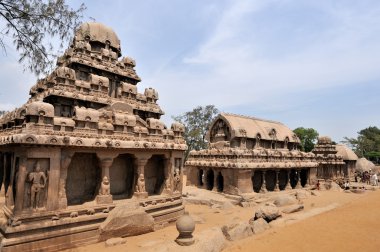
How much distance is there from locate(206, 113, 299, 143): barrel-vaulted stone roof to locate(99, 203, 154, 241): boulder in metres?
14.5

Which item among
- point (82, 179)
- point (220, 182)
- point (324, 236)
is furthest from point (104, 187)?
point (220, 182)

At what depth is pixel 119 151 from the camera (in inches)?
488

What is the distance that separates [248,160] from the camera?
22.6 m

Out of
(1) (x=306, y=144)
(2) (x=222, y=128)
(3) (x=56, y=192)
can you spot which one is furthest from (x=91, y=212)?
(1) (x=306, y=144)

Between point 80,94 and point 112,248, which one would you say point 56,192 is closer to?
point 112,248

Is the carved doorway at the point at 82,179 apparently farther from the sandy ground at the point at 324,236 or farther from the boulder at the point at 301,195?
the boulder at the point at 301,195

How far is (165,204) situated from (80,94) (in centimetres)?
740

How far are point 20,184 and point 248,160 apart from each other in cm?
1737

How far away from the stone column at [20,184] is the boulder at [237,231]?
8041mm

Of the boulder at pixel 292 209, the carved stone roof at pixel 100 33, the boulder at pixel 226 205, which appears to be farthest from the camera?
the boulder at pixel 226 205

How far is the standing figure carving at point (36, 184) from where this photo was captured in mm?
9484

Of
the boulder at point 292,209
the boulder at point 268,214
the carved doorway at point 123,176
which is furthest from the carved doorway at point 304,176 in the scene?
the carved doorway at point 123,176

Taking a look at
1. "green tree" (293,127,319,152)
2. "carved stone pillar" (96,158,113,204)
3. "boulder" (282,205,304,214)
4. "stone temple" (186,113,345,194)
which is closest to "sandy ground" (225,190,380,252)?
"boulder" (282,205,304,214)

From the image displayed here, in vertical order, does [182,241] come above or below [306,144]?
below
